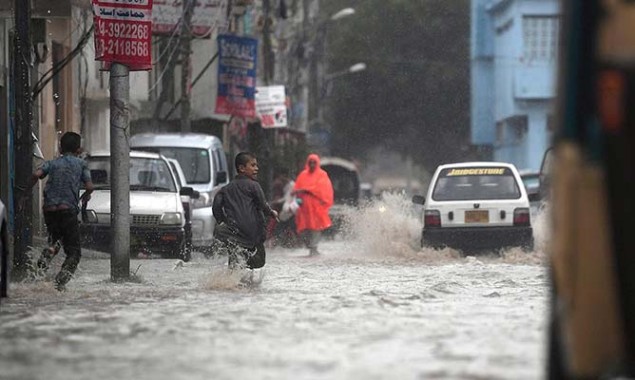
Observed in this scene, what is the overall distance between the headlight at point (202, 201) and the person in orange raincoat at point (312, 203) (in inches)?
87.0

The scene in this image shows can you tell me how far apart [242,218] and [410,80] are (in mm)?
61436

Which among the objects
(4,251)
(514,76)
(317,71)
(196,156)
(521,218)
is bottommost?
(521,218)

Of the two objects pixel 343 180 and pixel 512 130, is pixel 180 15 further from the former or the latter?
pixel 512 130

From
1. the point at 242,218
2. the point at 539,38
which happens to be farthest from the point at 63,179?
the point at 539,38

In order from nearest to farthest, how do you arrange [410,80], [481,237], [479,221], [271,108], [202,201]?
[481,237], [479,221], [202,201], [271,108], [410,80]

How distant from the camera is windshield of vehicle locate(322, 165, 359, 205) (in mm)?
50625

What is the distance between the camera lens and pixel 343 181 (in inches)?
2004

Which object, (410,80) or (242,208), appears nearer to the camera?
(242,208)

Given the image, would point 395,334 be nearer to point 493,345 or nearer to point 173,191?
point 493,345

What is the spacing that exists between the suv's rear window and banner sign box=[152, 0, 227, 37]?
33.9 feet

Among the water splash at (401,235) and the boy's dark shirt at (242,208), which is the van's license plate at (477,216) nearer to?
the water splash at (401,235)

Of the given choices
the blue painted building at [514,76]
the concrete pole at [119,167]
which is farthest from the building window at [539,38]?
the concrete pole at [119,167]

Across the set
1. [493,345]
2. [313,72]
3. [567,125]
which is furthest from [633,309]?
[313,72]

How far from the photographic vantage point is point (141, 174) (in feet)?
82.0
